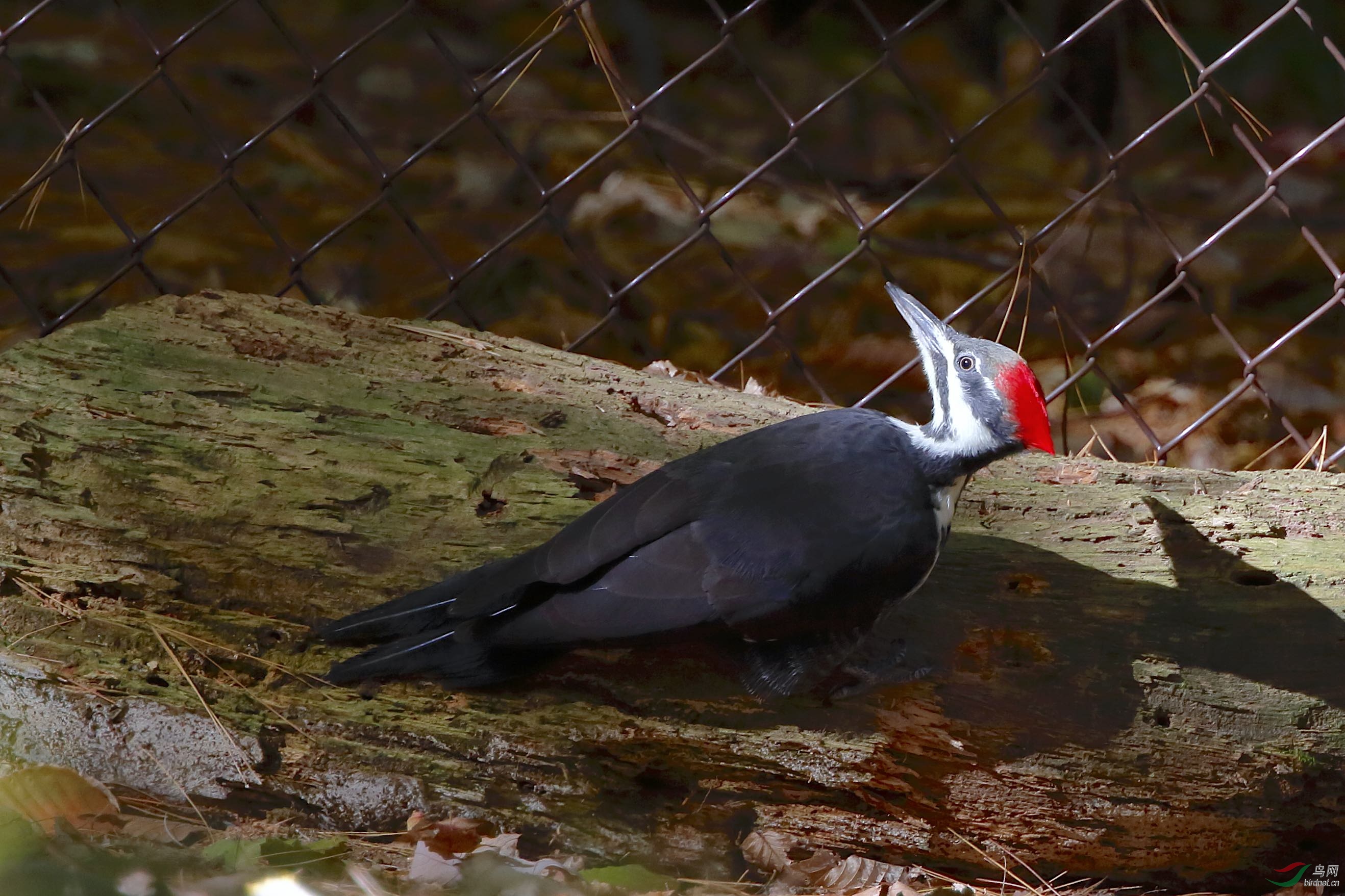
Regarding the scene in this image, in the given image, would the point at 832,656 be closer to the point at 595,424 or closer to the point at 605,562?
the point at 605,562

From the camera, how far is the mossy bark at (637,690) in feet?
6.11

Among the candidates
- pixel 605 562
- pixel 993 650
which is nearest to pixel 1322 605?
pixel 993 650

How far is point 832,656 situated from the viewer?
6.11 ft

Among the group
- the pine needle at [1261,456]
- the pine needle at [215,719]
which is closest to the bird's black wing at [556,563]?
the pine needle at [215,719]

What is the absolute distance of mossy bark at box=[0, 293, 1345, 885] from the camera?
1862 mm

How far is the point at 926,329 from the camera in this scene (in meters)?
2.17

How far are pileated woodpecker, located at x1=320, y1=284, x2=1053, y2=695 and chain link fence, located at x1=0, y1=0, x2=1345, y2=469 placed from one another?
1495mm

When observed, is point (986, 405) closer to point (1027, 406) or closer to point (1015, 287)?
point (1027, 406)

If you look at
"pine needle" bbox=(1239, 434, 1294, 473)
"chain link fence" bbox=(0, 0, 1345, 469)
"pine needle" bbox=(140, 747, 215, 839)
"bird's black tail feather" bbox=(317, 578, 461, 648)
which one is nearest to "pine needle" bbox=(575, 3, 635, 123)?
"chain link fence" bbox=(0, 0, 1345, 469)

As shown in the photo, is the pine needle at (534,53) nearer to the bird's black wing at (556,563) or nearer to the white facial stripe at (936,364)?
the white facial stripe at (936,364)

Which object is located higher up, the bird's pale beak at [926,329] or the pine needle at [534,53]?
the pine needle at [534,53]

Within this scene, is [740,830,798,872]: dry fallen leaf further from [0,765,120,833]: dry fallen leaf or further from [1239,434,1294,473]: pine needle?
[1239,434,1294,473]: pine needle

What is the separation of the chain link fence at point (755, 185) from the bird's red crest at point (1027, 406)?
149 cm

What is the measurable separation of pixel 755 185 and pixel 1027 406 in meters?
2.49
